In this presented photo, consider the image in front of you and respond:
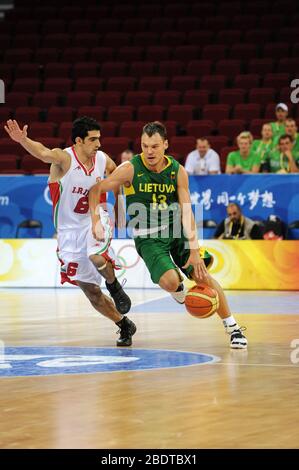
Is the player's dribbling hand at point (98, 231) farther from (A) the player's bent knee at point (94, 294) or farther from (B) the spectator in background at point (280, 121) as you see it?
(B) the spectator in background at point (280, 121)

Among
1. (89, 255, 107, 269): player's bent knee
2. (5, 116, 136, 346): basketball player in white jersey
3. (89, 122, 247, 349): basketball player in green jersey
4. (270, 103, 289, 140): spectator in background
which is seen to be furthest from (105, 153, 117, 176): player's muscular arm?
(270, 103, 289, 140): spectator in background

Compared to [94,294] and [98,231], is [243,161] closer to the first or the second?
[94,294]

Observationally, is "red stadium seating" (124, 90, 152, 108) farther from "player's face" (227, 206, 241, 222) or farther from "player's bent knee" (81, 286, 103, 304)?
"player's bent knee" (81, 286, 103, 304)

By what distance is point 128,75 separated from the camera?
19.8m

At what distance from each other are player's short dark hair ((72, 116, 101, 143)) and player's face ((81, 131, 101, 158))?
3cm

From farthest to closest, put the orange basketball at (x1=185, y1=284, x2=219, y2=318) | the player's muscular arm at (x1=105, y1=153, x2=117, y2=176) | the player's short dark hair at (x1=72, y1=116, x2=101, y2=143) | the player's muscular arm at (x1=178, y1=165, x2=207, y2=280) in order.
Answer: the player's muscular arm at (x1=105, y1=153, x2=117, y2=176) < the player's short dark hair at (x1=72, y1=116, x2=101, y2=143) < the player's muscular arm at (x1=178, y1=165, x2=207, y2=280) < the orange basketball at (x1=185, y1=284, x2=219, y2=318)

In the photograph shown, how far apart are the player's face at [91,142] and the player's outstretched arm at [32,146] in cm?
20

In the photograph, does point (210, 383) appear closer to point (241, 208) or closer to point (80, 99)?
point (241, 208)

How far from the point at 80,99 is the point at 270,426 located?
48.0 ft

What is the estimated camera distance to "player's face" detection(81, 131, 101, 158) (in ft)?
27.8

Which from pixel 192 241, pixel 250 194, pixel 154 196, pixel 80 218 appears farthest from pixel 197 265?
pixel 250 194

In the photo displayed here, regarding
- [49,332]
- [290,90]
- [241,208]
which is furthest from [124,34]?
[49,332]

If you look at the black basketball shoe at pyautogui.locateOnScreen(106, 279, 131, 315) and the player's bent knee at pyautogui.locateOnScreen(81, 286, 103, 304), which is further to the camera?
the player's bent knee at pyautogui.locateOnScreen(81, 286, 103, 304)

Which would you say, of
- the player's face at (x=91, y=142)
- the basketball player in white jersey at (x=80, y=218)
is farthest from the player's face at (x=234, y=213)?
the player's face at (x=91, y=142)
